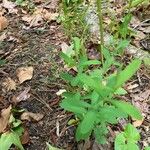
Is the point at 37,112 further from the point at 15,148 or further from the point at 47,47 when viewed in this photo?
the point at 47,47

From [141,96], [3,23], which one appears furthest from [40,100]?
[3,23]

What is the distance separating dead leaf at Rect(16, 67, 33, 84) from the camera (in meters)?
2.14

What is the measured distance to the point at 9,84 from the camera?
2.12m

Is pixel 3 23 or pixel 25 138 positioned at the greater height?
pixel 3 23

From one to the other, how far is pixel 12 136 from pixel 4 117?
0.49 feet

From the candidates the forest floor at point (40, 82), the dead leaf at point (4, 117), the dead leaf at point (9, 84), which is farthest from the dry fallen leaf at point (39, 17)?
the dead leaf at point (4, 117)

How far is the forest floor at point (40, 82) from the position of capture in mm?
1853

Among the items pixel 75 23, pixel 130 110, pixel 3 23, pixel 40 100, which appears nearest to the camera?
pixel 130 110

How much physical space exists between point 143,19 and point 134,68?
1222mm

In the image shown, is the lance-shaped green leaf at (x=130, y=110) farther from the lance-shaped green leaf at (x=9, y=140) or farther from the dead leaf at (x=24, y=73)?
the dead leaf at (x=24, y=73)

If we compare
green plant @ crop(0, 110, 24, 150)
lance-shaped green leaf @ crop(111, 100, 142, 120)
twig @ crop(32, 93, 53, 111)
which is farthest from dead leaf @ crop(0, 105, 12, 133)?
lance-shaped green leaf @ crop(111, 100, 142, 120)

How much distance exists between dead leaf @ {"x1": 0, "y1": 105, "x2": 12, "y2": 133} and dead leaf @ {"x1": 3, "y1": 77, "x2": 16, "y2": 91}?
20 cm

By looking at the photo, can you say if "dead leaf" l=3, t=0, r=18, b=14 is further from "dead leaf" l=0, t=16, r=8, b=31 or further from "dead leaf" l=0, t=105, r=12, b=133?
"dead leaf" l=0, t=105, r=12, b=133

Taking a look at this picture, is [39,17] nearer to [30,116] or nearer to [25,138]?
[30,116]
